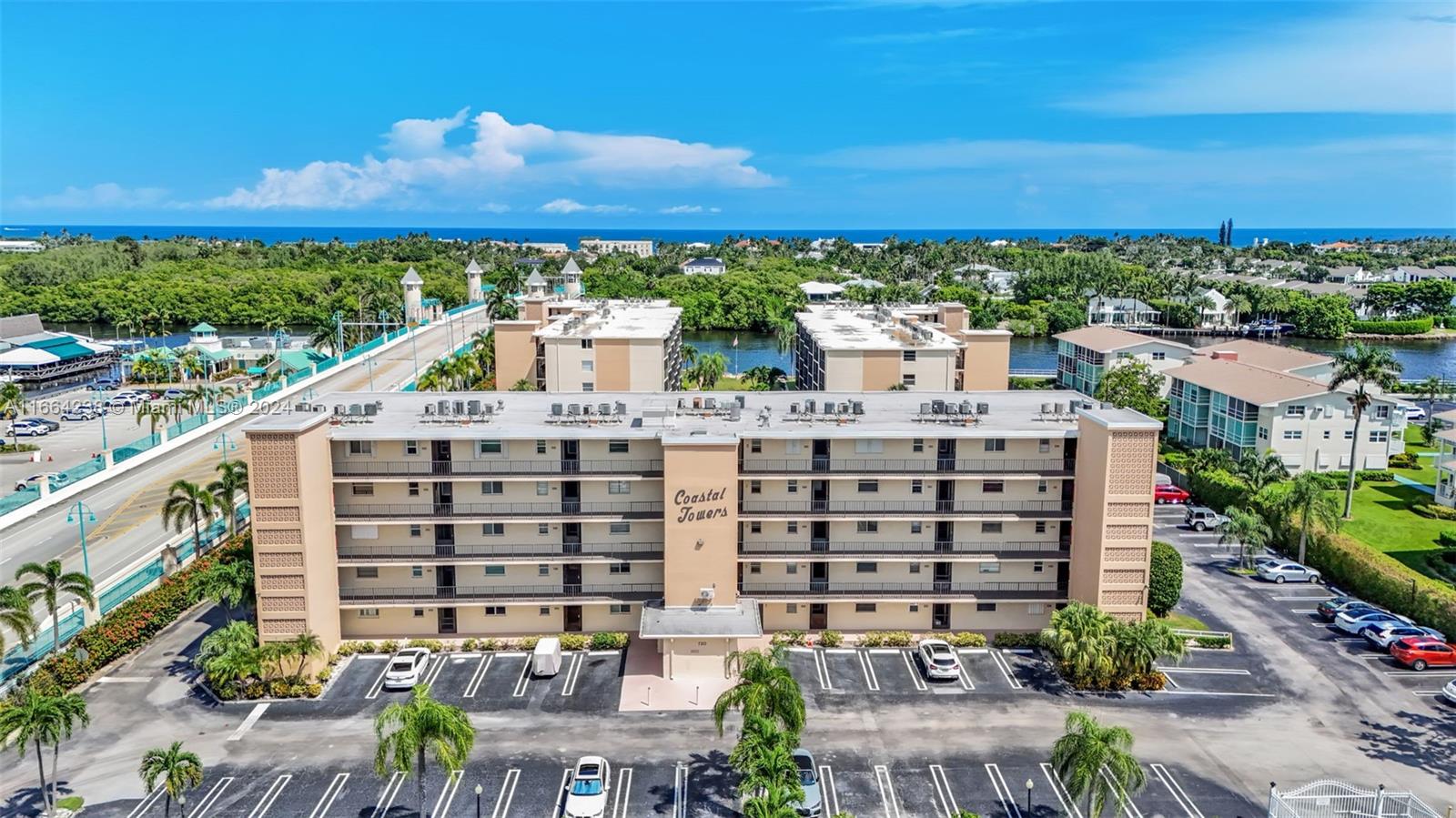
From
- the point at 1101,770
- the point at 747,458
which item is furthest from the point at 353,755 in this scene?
the point at 1101,770

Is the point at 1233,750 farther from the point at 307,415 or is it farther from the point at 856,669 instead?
the point at 307,415

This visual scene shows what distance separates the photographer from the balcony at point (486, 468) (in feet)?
147

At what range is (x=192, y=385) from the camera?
4589 inches

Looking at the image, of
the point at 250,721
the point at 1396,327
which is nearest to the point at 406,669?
the point at 250,721

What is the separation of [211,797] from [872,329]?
6865 cm

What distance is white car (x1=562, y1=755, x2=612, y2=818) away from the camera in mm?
32375

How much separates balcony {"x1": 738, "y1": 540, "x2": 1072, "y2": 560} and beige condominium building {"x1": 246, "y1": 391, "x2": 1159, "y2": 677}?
10 cm

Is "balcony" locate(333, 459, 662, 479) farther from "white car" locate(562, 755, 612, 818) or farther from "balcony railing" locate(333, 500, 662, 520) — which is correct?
"white car" locate(562, 755, 612, 818)

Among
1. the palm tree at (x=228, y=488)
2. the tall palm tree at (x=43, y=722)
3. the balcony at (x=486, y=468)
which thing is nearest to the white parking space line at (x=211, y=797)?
the tall palm tree at (x=43, y=722)

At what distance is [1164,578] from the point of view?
47250 millimetres

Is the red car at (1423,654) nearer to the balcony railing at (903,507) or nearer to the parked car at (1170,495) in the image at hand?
the balcony railing at (903,507)

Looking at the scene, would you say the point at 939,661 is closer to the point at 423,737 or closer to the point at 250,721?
the point at 423,737

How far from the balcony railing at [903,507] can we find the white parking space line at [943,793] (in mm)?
13167

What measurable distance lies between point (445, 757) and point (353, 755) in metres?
8.43
